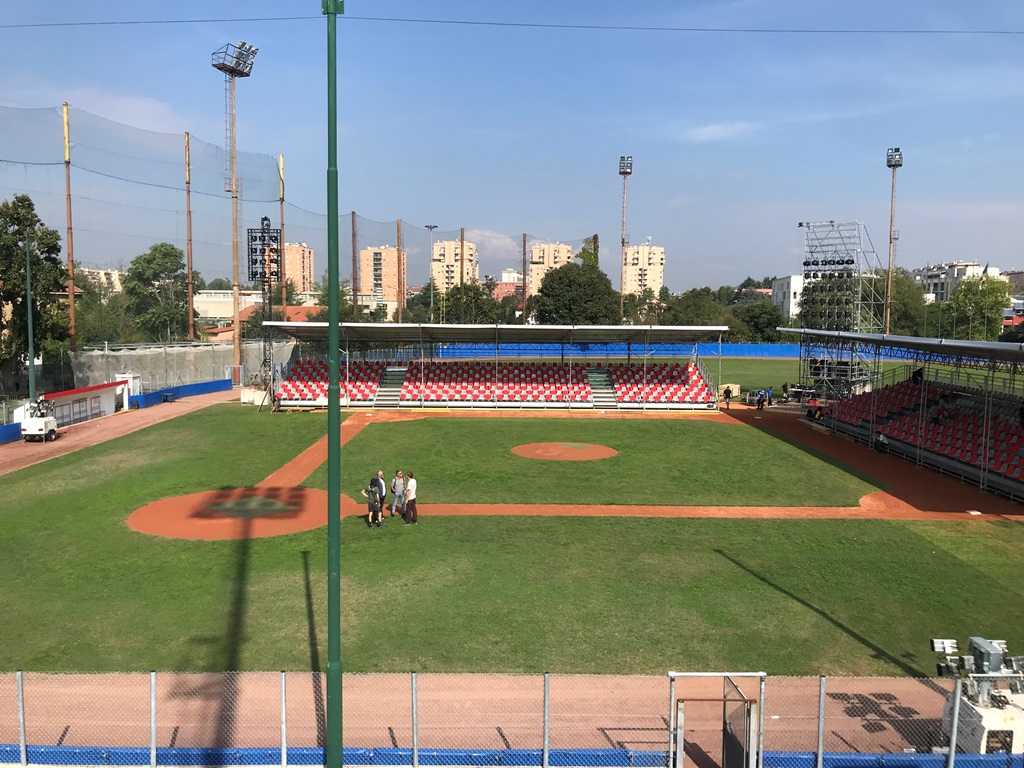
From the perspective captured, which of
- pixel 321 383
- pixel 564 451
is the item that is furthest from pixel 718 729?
pixel 321 383

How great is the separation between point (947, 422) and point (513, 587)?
2310cm

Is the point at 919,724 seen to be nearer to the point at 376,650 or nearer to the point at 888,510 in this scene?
the point at 376,650

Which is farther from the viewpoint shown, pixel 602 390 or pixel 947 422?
pixel 602 390

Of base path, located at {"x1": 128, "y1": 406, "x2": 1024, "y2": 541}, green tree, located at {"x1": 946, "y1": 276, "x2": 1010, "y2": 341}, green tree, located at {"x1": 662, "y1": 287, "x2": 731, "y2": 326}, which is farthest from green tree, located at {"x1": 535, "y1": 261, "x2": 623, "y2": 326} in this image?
base path, located at {"x1": 128, "y1": 406, "x2": 1024, "y2": 541}

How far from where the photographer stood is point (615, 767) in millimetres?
7668

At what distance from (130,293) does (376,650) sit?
102 metres

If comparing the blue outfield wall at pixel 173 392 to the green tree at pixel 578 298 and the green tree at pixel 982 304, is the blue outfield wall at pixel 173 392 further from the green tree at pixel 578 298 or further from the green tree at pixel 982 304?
the green tree at pixel 982 304

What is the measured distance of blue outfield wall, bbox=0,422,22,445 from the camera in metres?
28.4

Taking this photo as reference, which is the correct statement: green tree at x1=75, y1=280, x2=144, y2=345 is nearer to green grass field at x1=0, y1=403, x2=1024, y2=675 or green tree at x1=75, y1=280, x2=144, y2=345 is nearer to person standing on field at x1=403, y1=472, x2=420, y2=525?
green grass field at x1=0, y1=403, x2=1024, y2=675

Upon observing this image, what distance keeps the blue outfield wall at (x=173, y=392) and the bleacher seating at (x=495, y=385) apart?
14353 mm

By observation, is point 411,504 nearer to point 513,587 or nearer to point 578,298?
point 513,587

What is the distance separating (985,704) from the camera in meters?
7.71

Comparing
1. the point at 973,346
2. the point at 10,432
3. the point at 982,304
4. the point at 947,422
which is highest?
the point at 982,304

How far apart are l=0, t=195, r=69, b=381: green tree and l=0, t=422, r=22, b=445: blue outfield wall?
253 inches
